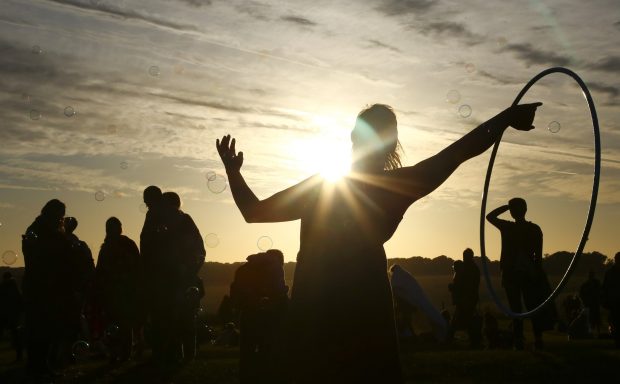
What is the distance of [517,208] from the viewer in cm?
1473

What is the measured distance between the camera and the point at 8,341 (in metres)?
28.0

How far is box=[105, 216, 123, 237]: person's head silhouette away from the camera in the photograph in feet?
49.2

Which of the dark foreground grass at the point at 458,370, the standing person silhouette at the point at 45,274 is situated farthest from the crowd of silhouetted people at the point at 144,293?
the dark foreground grass at the point at 458,370

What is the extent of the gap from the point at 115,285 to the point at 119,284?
2.9 inches

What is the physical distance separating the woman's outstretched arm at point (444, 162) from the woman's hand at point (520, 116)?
14cm

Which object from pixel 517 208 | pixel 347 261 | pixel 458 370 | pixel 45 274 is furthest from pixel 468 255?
pixel 347 261

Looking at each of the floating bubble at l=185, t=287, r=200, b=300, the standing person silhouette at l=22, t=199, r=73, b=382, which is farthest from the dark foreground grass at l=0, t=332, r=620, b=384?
the floating bubble at l=185, t=287, r=200, b=300

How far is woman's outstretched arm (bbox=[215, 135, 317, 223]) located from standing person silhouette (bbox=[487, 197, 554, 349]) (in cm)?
1066

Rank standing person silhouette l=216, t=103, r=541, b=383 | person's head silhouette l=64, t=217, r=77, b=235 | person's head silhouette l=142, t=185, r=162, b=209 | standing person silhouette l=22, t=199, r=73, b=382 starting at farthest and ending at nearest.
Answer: person's head silhouette l=64, t=217, r=77, b=235 < person's head silhouette l=142, t=185, r=162, b=209 < standing person silhouette l=22, t=199, r=73, b=382 < standing person silhouette l=216, t=103, r=541, b=383

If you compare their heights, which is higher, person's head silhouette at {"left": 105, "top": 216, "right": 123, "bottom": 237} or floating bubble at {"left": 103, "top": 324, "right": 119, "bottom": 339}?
person's head silhouette at {"left": 105, "top": 216, "right": 123, "bottom": 237}

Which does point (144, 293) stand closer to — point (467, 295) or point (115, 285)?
point (115, 285)

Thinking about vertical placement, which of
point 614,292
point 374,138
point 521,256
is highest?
point 521,256

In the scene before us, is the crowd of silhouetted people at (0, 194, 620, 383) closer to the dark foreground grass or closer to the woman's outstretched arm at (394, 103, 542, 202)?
the dark foreground grass

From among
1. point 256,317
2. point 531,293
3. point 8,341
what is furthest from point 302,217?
point 8,341
